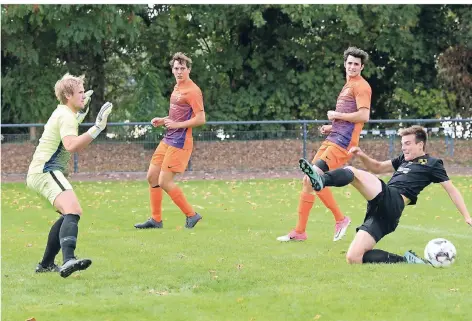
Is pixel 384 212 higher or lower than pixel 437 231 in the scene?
higher

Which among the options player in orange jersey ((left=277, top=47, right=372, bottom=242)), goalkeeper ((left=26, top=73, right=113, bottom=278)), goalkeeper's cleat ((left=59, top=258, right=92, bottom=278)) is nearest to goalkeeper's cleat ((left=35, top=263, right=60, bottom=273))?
goalkeeper ((left=26, top=73, right=113, bottom=278))

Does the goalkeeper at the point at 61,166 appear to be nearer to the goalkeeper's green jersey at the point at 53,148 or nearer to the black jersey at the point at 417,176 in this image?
the goalkeeper's green jersey at the point at 53,148

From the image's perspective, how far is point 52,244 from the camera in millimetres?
8859

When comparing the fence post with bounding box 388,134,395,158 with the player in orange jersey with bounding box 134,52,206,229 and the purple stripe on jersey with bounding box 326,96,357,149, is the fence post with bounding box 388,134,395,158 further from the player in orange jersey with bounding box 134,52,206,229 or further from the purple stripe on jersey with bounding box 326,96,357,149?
the purple stripe on jersey with bounding box 326,96,357,149

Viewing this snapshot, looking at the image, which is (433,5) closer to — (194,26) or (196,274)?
(194,26)

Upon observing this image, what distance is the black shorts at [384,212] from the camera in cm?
903

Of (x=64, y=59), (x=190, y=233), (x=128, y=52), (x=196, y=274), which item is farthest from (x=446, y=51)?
(x=196, y=274)

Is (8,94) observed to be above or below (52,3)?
below

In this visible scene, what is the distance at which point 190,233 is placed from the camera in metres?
11.9

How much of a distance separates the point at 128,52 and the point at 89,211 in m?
15.8

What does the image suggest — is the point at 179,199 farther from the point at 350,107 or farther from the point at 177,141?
the point at 350,107

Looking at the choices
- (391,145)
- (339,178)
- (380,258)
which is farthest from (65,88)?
(391,145)

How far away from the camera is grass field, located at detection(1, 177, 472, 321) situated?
23.2ft

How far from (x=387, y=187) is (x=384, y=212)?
0.81 feet
